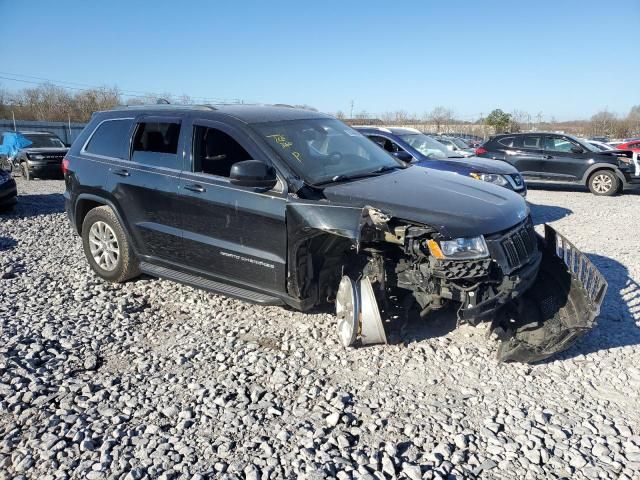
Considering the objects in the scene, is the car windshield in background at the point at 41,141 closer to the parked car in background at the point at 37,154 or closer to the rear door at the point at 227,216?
the parked car in background at the point at 37,154

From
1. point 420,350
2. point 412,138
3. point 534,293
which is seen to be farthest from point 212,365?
point 412,138

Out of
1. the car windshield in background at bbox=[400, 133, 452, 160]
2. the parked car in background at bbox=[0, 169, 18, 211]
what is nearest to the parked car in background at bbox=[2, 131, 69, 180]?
the parked car in background at bbox=[0, 169, 18, 211]

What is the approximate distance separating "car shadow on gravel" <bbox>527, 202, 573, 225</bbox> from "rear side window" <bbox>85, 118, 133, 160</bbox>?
23.1 ft

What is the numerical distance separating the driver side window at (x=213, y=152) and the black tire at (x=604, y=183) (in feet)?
37.4

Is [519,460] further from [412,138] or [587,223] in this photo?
[412,138]

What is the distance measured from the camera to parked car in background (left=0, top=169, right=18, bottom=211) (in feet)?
31.2

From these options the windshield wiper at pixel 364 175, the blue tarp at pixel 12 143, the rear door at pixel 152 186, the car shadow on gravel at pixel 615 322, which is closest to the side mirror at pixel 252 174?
the windshield wiper at pixel 364 175

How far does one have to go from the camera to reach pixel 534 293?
13.6ft

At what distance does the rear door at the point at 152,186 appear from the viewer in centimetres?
457

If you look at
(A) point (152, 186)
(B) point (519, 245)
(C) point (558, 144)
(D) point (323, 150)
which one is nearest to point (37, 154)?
(A) point (152, 186)

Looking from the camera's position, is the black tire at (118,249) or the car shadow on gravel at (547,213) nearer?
the black tire at (118,249)

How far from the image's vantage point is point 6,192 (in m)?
9.55

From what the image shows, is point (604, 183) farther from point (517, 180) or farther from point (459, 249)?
point (459, 249)

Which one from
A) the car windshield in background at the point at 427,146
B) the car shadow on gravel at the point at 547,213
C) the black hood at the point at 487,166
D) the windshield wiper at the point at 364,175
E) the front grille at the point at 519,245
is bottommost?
the car shadow on gravel at the point at 547,213
